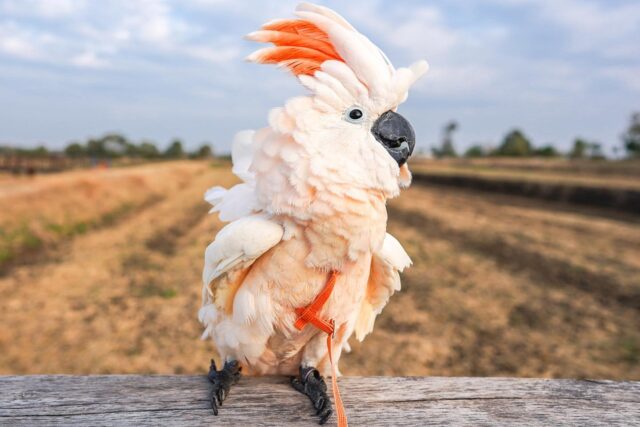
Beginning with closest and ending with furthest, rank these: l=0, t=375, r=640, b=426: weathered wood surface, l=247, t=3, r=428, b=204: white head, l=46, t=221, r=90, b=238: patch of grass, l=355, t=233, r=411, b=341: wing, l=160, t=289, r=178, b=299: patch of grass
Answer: l=247, t=3, r=428, b=204: white head < l=0, t=375, r=640, b=426: weathered wood surface < l=355, t=233, r=411, b=341: wing < l=160, t=289, r=178, b=299: patch of grass < l=46, t=221, r=90, b=238: patch of grass

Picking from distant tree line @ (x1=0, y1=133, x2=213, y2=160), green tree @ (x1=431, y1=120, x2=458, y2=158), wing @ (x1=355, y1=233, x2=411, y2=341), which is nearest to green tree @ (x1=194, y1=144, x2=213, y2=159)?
distant tree line @ (x1=0, y1=133, x2=213, y2=160)

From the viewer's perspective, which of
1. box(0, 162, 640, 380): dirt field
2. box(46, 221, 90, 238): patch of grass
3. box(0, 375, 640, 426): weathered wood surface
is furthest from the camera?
box(46, 221, 90, 238): patch of grass

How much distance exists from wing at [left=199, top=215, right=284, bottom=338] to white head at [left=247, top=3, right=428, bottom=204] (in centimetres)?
23

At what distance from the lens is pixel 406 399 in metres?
1.61

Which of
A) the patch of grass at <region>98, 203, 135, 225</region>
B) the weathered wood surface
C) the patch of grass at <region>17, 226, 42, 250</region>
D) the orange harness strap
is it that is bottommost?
the patch of grass at <region>17, 226, 42, 250</region>

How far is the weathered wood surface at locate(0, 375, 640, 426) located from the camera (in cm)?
148

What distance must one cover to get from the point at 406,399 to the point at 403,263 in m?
0.52

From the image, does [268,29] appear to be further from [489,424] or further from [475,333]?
[475,333]

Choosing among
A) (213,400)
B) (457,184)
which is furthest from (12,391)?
(457,184)

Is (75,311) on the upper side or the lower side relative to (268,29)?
lower

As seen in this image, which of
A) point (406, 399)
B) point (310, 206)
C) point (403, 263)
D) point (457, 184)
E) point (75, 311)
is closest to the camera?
point (310, 206)

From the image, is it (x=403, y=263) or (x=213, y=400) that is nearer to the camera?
(x=213, y=400)

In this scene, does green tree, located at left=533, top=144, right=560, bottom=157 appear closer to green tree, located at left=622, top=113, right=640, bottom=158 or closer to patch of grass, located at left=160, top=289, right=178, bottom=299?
green tree, located at left=622, top=113, right=640, bottom=158

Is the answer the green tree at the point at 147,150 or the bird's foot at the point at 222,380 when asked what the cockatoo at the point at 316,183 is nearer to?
the bird's foot at the point at 222,380
